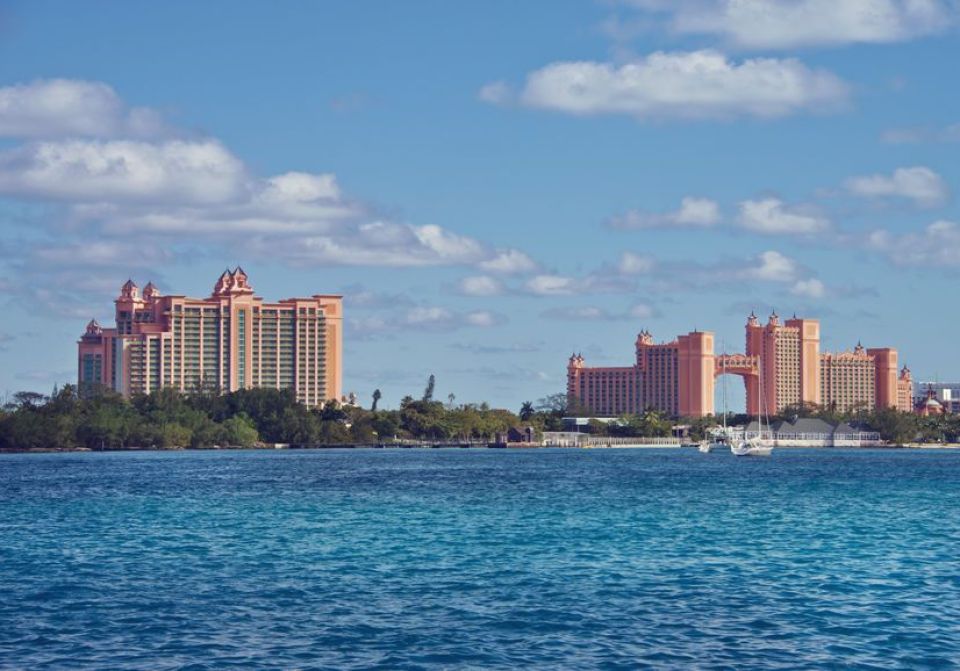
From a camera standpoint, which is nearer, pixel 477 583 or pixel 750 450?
pixel 477 583

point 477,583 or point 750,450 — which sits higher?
point 750,450

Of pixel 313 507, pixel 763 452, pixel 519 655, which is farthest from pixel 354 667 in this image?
pixel 763 452

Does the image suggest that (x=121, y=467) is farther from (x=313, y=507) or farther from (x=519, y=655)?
(x=519, y=655)

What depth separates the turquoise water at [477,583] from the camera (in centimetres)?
2941

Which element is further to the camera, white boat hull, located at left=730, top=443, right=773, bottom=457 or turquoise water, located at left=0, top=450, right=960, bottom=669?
white boat hull, located at left=730, top=443, right=773, bottom=457

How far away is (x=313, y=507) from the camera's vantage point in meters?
70.3

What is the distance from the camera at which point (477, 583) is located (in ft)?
128

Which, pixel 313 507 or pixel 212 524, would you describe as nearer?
pixel 212 524

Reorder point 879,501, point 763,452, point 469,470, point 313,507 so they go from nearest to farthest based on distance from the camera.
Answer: point 313,507
point 879,501
point 469,470
point 763,452

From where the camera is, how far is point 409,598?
36.4m

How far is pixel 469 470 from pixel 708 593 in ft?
311

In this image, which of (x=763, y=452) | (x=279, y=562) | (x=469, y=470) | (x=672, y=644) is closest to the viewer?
(x=672, y=644)

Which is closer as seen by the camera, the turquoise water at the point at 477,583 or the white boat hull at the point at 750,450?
the turquoise water at the point at 477,583

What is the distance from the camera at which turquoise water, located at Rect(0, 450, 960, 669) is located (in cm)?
2941
